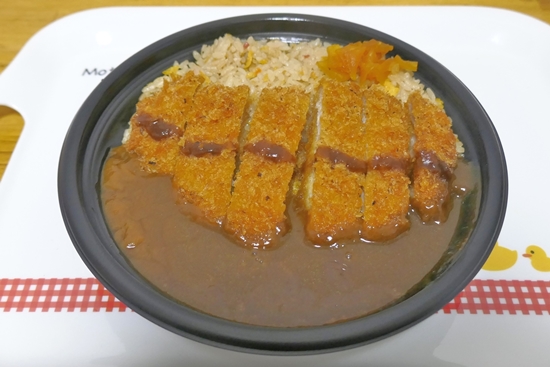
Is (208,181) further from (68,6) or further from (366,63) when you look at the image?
(68,6)

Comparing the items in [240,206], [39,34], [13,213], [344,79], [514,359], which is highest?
[39,34]

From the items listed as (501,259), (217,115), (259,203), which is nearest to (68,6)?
Result: (217,115)

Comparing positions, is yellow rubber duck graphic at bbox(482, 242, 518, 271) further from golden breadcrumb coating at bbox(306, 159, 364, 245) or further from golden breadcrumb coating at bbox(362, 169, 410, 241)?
golden breadcrumb coating at bbox(306, 159, 364, 245)

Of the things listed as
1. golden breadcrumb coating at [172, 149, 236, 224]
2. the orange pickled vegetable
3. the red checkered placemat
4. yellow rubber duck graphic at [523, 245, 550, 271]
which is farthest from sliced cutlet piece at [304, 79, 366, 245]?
yellow rubber duck graphic at [523, 245, 550, 271]

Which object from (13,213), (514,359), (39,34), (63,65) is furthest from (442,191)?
(39,34)

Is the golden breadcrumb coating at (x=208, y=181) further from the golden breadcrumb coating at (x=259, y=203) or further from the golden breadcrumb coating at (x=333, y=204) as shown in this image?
the golden breadcrumb coating at (x=333, y=204)

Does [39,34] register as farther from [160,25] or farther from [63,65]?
[160,25]
